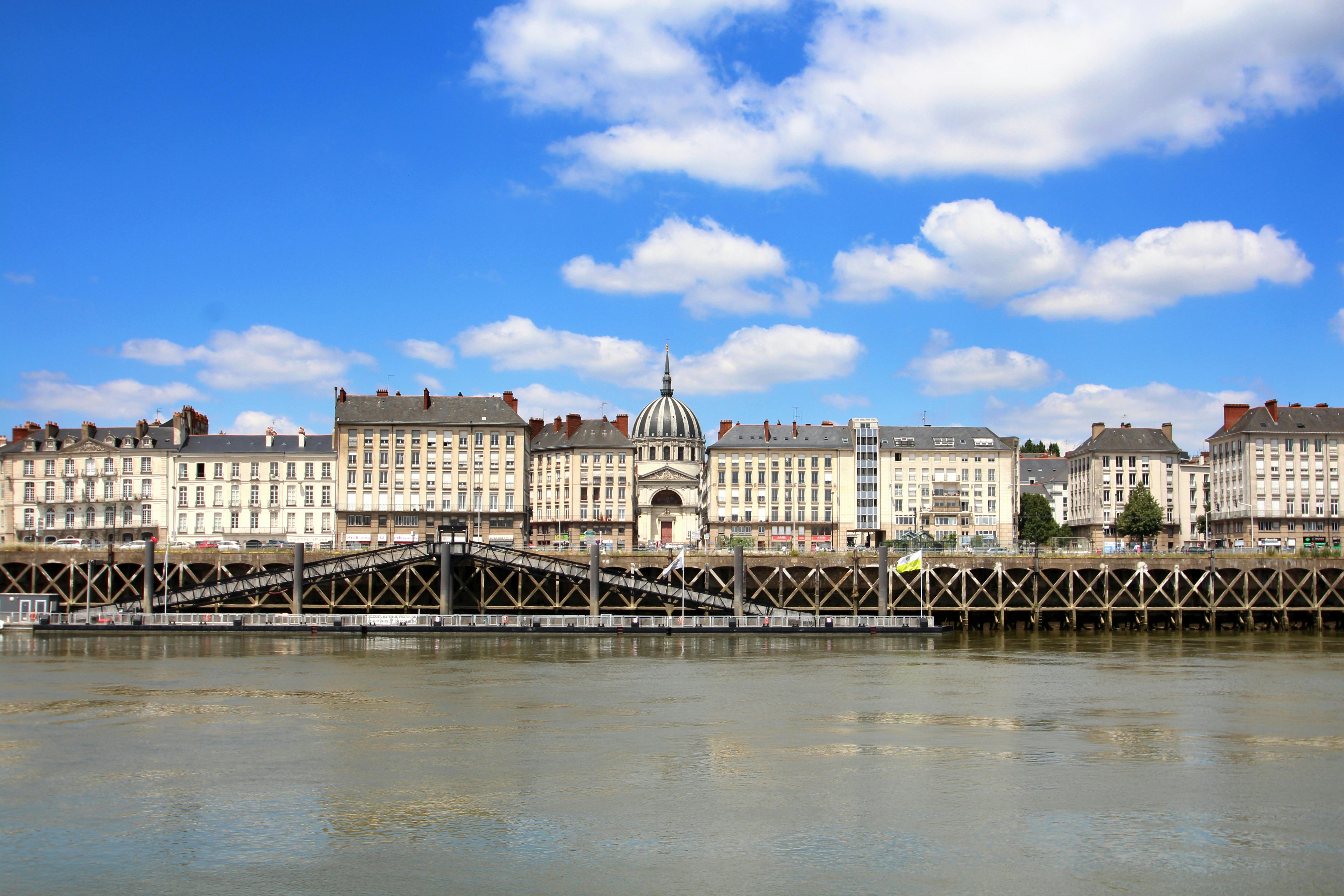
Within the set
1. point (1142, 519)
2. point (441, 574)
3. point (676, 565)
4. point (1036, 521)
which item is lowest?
point (441, 574)

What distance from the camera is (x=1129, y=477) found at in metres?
140

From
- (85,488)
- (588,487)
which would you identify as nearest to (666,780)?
(85,488)

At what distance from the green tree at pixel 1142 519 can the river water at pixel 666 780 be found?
80.3 meters

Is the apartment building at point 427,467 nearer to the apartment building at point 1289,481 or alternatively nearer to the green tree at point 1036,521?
the green tree at point 1036,521

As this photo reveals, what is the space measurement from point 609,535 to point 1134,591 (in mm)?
63291

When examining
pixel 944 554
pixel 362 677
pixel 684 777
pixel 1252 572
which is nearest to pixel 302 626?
pixel 362 677

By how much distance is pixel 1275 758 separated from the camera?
103 feet

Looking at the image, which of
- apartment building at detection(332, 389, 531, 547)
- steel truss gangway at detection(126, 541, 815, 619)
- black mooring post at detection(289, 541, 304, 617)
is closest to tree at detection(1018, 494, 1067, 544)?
apartment building at detection(332, 389, 531, 547)

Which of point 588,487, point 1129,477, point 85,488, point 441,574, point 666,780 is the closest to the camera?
point 666,780

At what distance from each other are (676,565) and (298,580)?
22826mm

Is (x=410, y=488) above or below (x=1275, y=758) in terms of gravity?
above

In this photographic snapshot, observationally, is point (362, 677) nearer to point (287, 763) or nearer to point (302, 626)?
point (287, 763)

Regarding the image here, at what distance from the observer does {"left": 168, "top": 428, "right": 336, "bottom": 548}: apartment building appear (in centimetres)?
11281

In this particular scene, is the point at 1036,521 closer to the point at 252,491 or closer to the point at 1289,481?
the point at 1289,481
